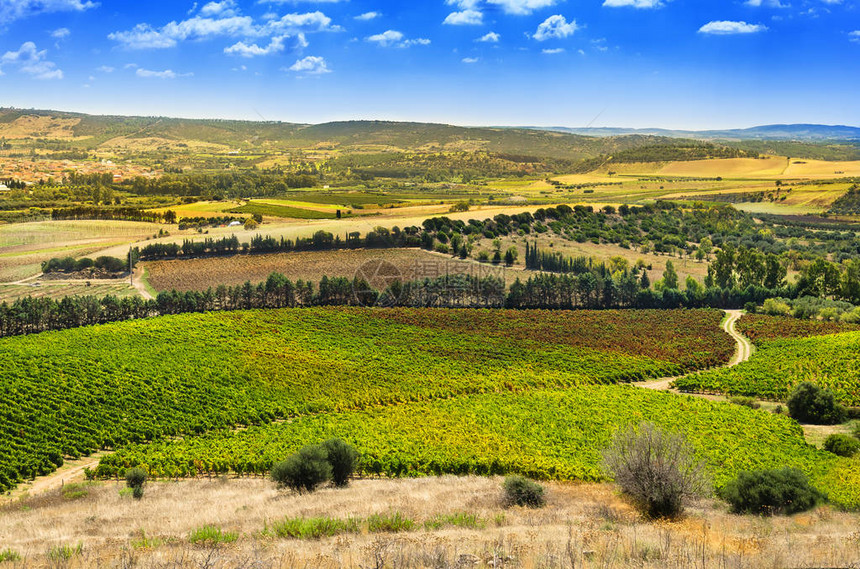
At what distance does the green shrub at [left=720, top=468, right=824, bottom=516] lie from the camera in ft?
80.4

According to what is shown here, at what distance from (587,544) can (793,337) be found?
5515cm

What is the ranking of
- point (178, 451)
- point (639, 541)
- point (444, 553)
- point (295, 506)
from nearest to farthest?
point (444, 553) < point (639, 541) < point (295, 506) < point (178, 451)

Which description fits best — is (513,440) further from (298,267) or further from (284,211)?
(284,211)

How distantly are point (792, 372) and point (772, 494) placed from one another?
29.6m

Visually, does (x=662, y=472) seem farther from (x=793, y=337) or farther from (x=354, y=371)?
(x=793, y=337)

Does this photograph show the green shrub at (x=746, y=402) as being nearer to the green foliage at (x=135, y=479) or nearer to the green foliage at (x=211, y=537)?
the green foliage at (x=211, y=537)

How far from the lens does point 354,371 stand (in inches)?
2007

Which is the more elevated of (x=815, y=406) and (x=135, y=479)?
(x=135, y=479)

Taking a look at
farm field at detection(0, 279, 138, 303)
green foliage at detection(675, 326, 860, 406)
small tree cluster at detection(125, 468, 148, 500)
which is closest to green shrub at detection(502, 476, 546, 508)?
small tree cluster at detection(125, 468, 148, 500)

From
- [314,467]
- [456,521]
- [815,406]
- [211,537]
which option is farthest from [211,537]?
[815,406]

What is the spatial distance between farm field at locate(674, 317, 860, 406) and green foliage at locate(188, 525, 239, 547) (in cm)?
4021

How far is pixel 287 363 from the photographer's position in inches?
2055

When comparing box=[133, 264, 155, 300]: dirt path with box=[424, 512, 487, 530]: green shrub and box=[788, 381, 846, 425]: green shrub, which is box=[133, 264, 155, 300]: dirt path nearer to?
box=[424, 512, 487, 530]: green shrub

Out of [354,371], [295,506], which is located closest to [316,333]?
[354,371]
